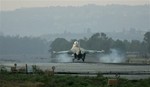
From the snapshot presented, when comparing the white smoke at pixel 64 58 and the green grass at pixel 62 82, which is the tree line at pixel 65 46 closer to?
the white smoke at pixel 64 58

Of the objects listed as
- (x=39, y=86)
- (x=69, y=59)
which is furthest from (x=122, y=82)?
(x=69, y=59)

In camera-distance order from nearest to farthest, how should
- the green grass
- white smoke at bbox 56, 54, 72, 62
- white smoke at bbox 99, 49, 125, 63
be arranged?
the green grass < white smoke at bbox 99, 49, 125, 63 < white smoke at bbox 56, 54, 72, 62

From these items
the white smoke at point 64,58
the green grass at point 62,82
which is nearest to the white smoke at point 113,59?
the white smoke at point 64,58

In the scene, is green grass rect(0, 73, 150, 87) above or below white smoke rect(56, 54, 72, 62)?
below

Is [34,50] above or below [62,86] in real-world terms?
above

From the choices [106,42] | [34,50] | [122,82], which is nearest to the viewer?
[122,82]

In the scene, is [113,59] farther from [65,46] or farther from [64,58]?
[65,46]

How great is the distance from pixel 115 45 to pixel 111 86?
145163mm

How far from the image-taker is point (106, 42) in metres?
194

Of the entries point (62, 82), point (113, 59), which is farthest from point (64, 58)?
point (62, 82)

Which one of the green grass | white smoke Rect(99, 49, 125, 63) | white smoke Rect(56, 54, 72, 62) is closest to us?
the green grass

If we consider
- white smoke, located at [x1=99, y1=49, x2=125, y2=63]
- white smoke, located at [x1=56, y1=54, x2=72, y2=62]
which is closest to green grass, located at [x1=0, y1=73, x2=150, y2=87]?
white smoke, located at [x1=99, y1=49, x2=125, y2=63]

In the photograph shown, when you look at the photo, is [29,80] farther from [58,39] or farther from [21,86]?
[58,39]

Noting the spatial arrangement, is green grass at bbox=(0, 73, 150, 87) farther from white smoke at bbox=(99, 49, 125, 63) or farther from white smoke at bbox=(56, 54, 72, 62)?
white smoke at bbox=(56, 54, 72, 62)
